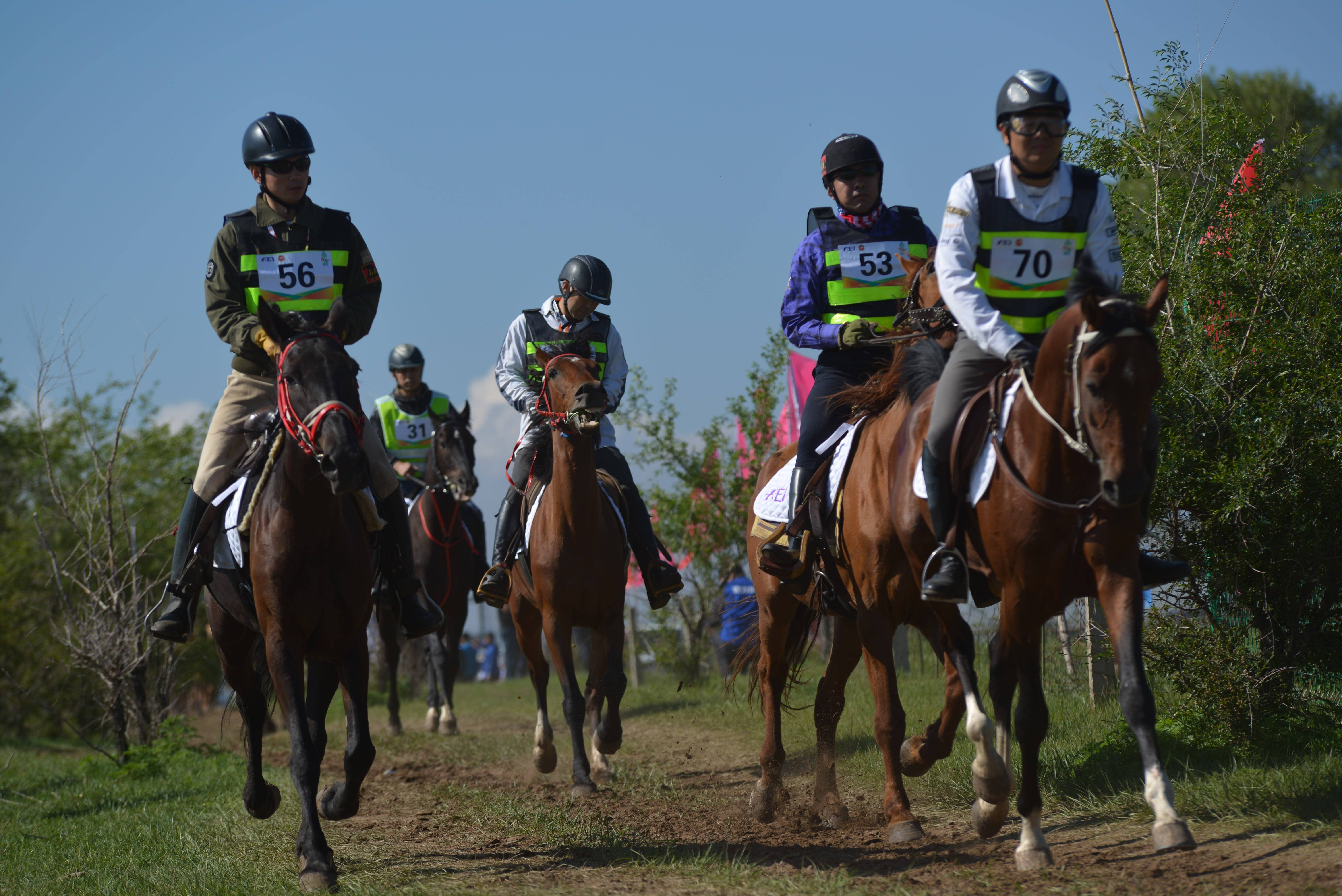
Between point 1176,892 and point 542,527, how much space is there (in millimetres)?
5384

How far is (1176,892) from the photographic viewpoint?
420 centimetres

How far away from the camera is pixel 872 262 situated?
7.05 meters

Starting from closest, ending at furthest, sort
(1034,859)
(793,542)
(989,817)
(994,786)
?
(1034,859) → (994,786) → (989,817) → (793,542)

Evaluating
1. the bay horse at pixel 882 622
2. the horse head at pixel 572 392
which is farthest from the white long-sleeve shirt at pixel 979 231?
the horse head at pixel 572 392

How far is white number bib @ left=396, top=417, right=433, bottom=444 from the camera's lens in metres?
14.0

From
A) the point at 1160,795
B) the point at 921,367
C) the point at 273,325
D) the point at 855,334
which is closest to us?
the point at 1160,795

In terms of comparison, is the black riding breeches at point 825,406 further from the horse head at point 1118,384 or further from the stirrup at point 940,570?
the horse head at point 1118,384

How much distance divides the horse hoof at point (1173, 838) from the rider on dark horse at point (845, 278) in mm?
3034

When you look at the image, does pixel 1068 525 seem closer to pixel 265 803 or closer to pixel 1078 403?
pixel 1078 403

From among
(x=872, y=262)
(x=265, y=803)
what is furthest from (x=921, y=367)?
(x=265, y=803)

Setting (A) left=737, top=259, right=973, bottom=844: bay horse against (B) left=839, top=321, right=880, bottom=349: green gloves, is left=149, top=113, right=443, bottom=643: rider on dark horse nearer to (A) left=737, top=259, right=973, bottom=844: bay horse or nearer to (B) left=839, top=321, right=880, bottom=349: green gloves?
(A) left=737, top=259, right=973, bottom=844: bay horse

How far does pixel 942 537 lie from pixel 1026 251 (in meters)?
1.42

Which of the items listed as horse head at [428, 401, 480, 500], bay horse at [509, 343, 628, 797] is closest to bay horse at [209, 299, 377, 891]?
bay horse at [509, 343, 628, 797]

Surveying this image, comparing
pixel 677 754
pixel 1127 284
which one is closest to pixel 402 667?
pixel 677 754
